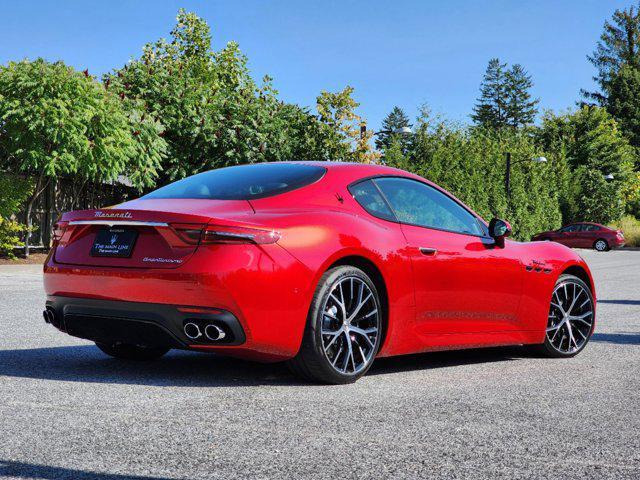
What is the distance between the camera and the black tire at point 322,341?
5383 mm

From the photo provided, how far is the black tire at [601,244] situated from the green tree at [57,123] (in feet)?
96.4

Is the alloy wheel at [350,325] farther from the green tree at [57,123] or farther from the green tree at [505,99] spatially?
the green tree at [505,99]

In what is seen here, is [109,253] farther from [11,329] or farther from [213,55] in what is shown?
[213,55]

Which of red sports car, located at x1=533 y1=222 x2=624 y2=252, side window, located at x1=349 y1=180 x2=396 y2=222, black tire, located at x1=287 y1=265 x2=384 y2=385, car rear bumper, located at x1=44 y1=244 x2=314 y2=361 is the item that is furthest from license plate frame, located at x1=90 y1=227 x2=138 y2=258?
red sports car, located at x1=533 y1=222 x2=624 y2=252

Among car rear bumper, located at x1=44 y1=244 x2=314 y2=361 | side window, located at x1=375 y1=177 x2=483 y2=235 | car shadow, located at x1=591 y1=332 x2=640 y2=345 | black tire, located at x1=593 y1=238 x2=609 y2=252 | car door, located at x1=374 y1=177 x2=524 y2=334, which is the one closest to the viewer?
car rear bumper, located at x1=44 y1=244 x2=314 y2=361

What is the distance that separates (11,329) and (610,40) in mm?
91587

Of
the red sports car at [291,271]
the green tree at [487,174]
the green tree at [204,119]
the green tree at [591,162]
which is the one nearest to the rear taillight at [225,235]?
the red sports car at [291,271]

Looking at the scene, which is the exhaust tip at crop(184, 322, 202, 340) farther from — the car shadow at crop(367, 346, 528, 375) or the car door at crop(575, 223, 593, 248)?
the car door at crop(575, 223, 593, 248)

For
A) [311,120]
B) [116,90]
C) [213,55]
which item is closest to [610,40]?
[213,55]

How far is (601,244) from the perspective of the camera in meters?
45.0

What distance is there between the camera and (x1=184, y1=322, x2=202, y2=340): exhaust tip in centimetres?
513

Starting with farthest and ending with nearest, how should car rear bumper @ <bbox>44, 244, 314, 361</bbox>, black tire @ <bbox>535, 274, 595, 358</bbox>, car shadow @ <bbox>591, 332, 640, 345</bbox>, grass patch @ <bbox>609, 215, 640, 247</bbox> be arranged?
grass patch @ <bbox>609, 215, 640, 247</bbox> → car shadow @ <bbox>591, 332, 640, 345</bbox> → black tire @ <bbox>535, 274, 595, 358</bbox> → car rear bumper @ <bbox>44, 244, 314, 361</bbox>

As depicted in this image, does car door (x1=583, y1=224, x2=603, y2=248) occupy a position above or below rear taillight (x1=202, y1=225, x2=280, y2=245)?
below

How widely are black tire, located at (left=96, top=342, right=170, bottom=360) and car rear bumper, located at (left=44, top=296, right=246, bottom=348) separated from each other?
0.85m
